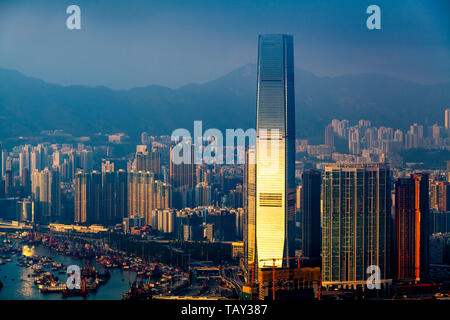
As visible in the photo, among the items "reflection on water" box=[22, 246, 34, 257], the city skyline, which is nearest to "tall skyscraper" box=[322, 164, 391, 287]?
the city skyline

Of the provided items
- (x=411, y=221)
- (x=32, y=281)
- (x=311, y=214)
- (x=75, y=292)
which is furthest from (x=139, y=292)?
(x=411, y=221)

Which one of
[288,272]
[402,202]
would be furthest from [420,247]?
[288,272]

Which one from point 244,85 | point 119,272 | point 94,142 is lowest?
point 119,272

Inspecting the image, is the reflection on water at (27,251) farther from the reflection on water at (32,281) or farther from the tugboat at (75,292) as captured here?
the tugboat at (75,292)

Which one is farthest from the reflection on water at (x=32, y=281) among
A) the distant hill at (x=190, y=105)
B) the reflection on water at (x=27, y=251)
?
the distant hill at (x=190, y=105)

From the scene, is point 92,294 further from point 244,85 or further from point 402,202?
point 402,202

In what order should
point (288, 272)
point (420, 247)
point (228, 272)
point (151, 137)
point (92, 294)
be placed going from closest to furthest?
point (92, 294) → point (288, 272) → point (420, 247) → point (228, 272) → point (151, 137)

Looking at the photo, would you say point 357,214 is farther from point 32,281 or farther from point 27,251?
point 27,251
